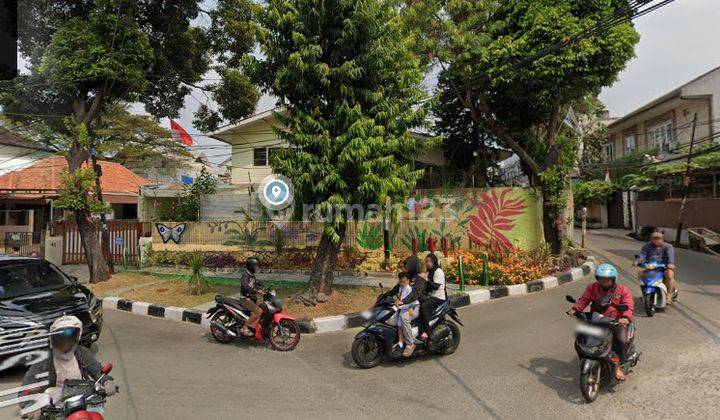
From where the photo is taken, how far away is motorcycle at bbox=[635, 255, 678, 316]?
742 centimetres

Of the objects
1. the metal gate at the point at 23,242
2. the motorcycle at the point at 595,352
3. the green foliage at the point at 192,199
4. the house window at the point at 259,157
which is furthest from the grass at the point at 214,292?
the metal gate at the point at 23,242

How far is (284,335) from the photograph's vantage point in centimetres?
652

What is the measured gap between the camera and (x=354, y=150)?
7395mm

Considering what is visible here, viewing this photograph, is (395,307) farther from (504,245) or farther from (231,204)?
(231,204)

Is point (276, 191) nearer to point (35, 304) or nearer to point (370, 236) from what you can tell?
point (370, 236)

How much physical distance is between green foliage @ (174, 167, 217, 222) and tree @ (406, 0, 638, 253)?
33.6 ft

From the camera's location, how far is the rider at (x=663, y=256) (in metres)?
7.68

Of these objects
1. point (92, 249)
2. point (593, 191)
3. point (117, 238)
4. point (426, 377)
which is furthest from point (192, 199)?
point (593, 191)

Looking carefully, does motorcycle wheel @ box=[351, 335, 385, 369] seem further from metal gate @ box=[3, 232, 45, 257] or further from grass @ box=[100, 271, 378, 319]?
metal gate @ box=[3, 232, 45, 257]

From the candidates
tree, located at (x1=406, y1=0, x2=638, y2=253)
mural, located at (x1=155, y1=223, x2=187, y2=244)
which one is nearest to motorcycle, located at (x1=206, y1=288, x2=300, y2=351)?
tree, located at (x1=406, y1=0, x2=638, y2=253)

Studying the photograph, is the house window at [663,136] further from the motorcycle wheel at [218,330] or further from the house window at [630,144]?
the motorcycle wheel at [218,330]

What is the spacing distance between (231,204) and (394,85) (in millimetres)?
9754

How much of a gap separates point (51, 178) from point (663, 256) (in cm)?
2793

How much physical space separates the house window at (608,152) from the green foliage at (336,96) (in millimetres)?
29337
